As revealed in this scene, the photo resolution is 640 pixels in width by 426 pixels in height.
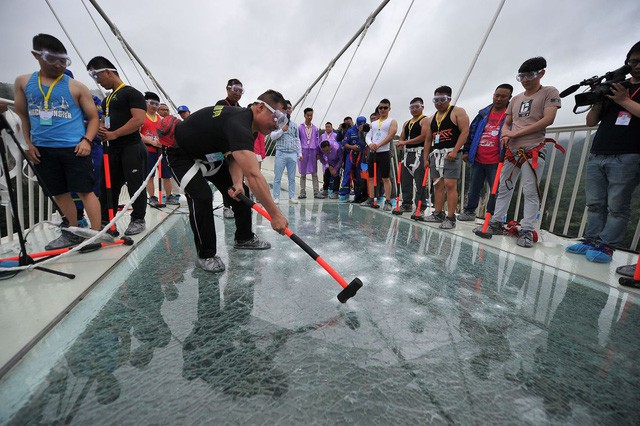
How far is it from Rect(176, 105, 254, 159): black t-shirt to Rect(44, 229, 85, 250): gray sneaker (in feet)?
4.45

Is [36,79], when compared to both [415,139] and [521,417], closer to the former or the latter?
[521,417]

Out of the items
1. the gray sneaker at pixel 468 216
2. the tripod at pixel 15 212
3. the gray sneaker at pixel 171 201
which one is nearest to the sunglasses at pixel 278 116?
the tripod at pixel 15 212

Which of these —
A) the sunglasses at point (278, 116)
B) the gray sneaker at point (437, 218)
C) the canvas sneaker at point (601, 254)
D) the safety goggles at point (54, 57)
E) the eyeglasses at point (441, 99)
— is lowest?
the gray sneaker at point (437, 218)

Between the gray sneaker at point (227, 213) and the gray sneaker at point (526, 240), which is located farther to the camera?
the gray sneaker at point (227, 213)

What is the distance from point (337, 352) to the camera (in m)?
1.30

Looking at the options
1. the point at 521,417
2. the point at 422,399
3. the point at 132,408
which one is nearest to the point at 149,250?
the point at 132,408

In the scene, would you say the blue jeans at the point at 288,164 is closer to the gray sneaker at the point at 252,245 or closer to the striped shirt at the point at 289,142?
the striped shirt at the point at 289,142

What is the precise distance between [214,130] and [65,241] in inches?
69.1

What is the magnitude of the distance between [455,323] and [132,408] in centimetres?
147

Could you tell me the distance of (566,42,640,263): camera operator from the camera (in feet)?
7.67

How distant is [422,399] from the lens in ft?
3.44

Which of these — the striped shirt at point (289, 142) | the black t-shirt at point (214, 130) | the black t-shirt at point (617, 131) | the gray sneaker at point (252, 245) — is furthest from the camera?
the striped shirt at point (289, 142)

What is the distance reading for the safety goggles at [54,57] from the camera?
2.26 metres

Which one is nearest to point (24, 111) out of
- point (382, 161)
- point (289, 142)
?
point (289, 142)
